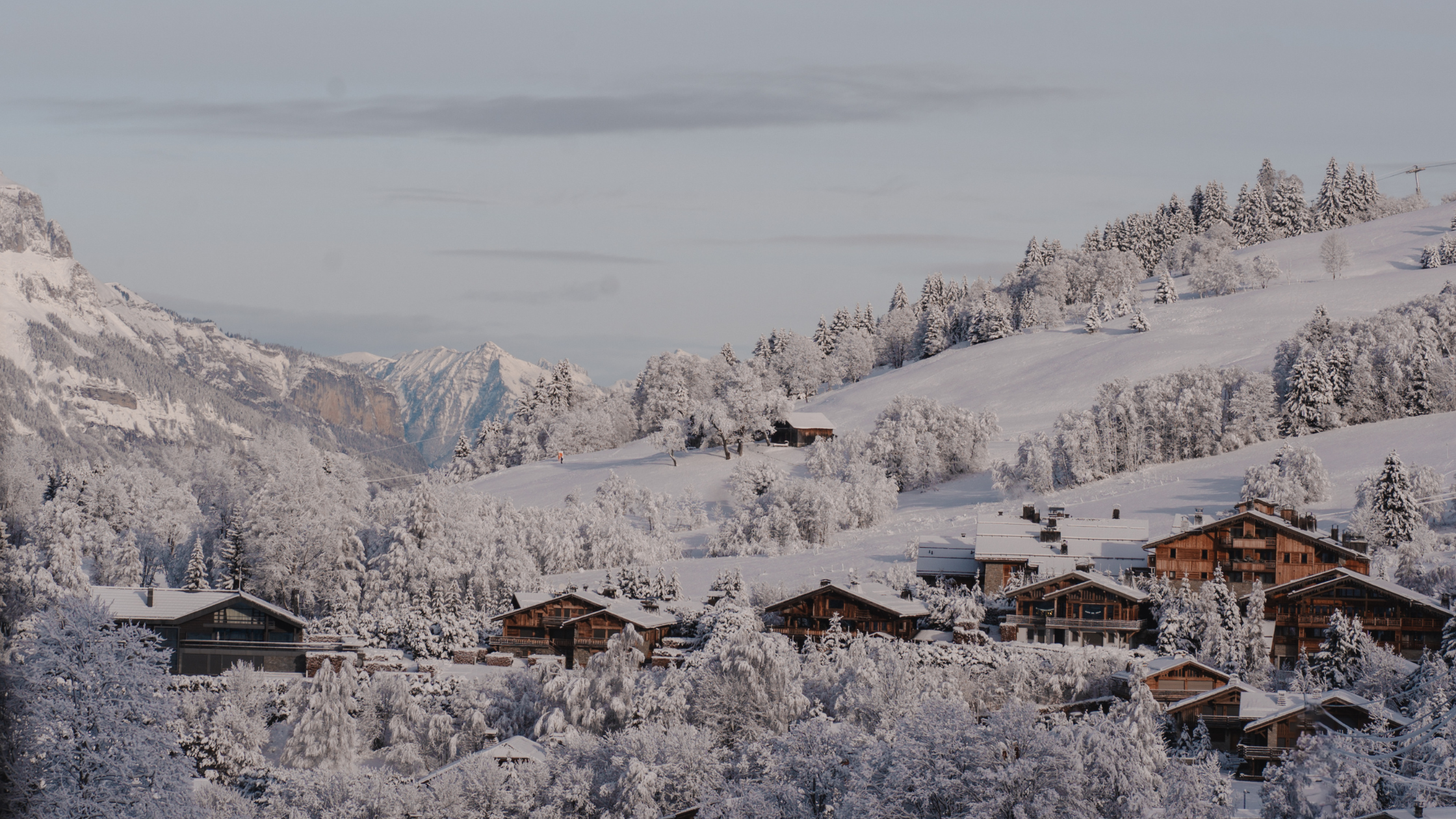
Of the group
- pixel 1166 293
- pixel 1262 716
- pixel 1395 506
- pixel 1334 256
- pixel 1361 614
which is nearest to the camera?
pixel 1262 716

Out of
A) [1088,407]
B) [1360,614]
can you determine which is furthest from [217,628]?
[1088,407]

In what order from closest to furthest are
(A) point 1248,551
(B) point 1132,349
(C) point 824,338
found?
(A) point 1248,551, (B) point 1132,349, (C) point 824,338

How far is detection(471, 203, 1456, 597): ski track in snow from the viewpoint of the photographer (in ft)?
274

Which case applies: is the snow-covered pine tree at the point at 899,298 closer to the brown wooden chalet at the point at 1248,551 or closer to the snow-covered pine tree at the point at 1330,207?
the snow-covered pine tree at the point at 1330,207

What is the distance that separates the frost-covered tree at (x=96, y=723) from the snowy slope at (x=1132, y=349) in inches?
3404

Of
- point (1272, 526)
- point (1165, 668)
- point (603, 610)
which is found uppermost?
point (1272, 526)

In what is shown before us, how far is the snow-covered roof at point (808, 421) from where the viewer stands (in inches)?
4707

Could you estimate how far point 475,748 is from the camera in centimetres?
5184

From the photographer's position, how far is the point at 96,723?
27.8 meters

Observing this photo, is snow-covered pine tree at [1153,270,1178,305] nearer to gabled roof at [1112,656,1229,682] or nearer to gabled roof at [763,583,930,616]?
gabled roof at [763,583,930,616]

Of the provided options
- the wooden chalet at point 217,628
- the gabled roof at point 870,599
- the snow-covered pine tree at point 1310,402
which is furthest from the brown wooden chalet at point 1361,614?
the wooden chalet at point 217,628

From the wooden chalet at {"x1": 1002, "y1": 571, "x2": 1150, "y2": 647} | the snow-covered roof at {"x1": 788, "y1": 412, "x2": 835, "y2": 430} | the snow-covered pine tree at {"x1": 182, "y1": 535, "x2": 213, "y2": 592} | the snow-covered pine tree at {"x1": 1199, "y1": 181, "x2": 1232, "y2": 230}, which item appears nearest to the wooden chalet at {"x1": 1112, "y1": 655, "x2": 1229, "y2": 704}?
the wooden chalet at {"x1": 1002, "y1": 571, "x2": 1150, "y2": 647}

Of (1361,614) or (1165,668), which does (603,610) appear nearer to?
(1165,668)

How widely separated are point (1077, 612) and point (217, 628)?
37.4 meters
